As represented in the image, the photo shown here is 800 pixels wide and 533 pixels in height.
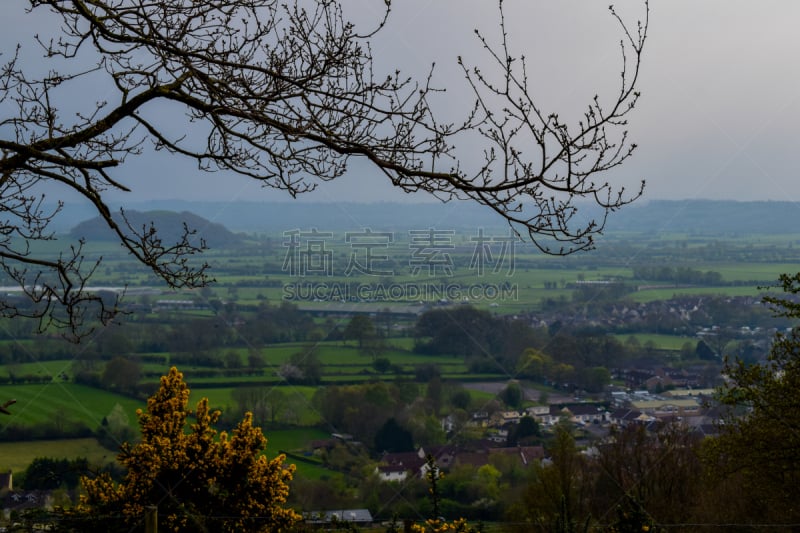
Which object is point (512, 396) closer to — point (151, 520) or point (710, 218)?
point (151, 520)

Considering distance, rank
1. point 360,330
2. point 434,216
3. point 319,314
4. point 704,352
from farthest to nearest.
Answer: point 434,216 → point 319,314 → point 360,330 → point 704,352

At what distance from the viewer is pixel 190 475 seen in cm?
555

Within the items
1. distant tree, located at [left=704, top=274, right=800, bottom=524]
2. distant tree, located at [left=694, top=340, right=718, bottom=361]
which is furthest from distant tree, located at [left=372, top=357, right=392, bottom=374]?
distant tree, located at [left=704, top=274, right=800, bottom=524]

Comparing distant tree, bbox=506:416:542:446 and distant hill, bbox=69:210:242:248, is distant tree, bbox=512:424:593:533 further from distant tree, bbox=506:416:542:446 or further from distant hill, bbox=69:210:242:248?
distant hill, bbox=69:210:242:248

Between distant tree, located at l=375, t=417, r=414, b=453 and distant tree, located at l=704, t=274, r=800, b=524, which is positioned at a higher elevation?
distant tree, located at l=704, t=274, r=800, b=524

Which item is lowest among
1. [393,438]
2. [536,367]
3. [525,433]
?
[393,438]

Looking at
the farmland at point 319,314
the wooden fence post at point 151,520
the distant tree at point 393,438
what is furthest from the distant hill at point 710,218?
the wooden fence post at point 151,520

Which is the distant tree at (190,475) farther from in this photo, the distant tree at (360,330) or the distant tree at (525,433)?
the distant tree at (360,330)

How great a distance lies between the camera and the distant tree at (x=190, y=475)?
17.7 feet

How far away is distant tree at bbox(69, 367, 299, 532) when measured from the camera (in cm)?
541

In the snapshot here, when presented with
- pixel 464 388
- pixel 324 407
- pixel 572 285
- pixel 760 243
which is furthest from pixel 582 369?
pixel 760 243

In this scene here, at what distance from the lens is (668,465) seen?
36.0 feet

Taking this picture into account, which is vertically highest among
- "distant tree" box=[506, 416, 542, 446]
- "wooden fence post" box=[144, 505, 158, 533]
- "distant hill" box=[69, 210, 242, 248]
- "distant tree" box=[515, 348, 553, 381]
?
"distant hill" box=[69, 210, 242, 248]

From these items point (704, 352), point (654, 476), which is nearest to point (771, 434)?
point (654, 476)
